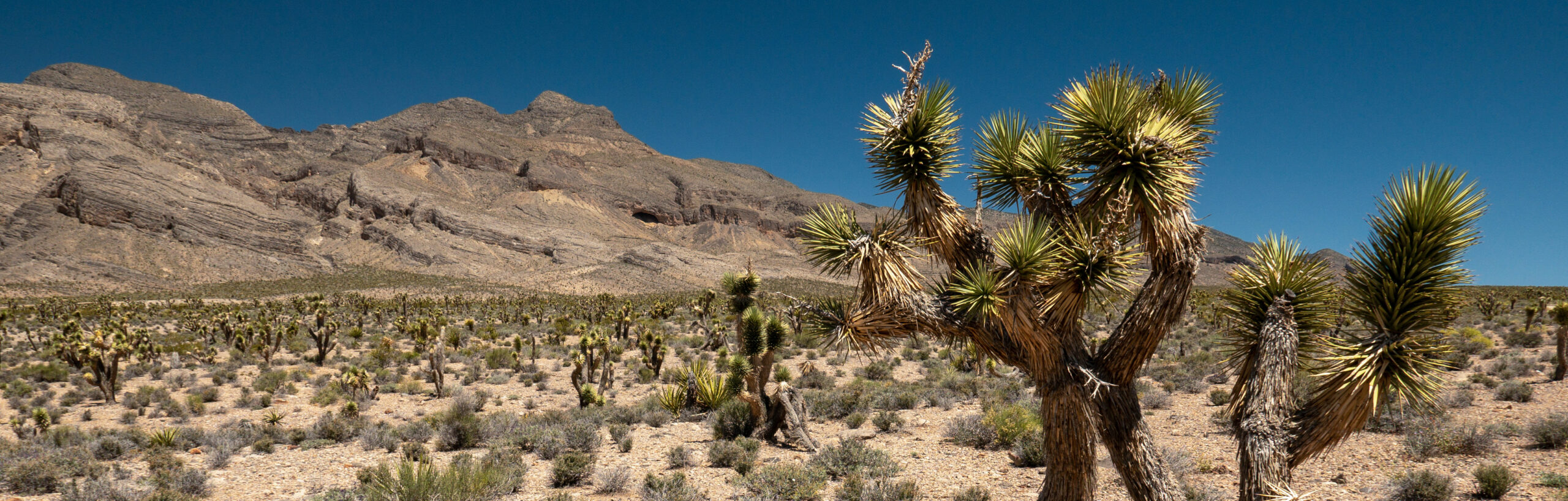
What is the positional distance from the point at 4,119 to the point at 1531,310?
5106 inches

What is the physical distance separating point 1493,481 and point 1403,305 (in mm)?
5009

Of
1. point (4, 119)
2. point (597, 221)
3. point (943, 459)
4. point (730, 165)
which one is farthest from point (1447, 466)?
point (730, 165)

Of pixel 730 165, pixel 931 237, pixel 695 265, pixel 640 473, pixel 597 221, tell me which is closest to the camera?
pixel 931 237

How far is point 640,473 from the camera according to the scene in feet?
30.1

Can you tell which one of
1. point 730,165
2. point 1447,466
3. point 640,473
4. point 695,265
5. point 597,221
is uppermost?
point 730,165

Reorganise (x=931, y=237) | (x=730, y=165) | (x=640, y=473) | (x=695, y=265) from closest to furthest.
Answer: (x=931, y=237), (x=640, y=473), (x=695, y=265), (x=730, y=165)

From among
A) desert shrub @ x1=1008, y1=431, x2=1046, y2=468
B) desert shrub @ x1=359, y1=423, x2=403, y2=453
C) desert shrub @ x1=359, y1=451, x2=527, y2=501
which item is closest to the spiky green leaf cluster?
desert shrub @ x1=1008, y1=431, x2=1046, y2=468

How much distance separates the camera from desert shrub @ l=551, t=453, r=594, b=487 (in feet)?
27.8

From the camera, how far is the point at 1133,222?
480 centimetres

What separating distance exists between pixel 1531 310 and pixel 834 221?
26.9m

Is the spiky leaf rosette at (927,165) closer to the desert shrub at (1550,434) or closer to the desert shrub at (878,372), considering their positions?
the desert shrub at (1550,434)

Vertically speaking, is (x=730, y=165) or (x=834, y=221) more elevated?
(x=730, y=165)

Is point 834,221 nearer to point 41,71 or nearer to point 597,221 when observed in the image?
point 597,221

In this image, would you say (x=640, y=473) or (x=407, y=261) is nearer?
(x=640, y=473)
